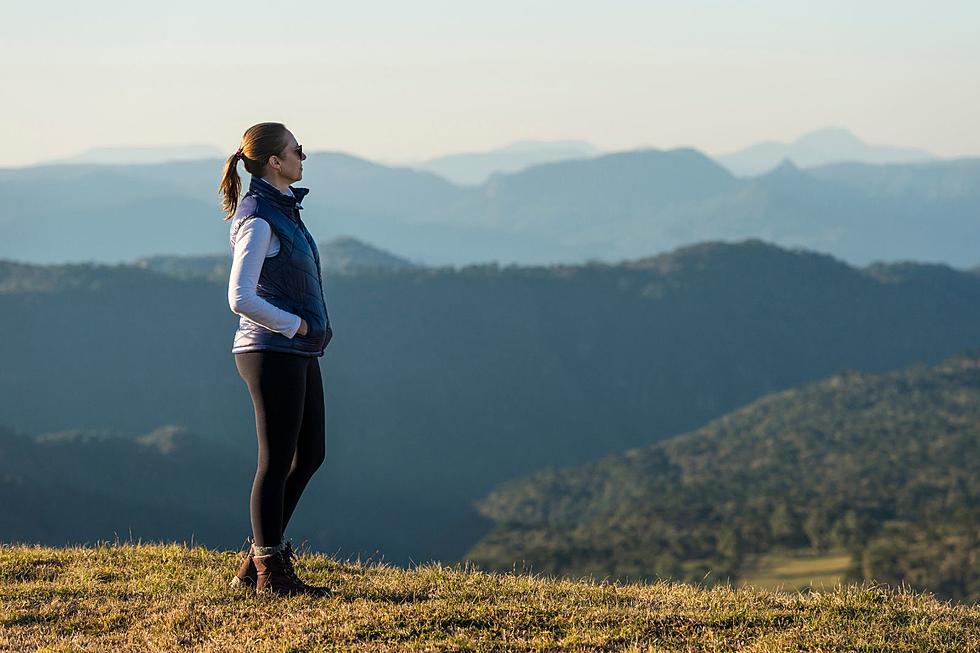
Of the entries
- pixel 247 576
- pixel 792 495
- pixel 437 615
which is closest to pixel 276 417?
pixel 247 576

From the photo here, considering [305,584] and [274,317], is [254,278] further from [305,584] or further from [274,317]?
[305,584]

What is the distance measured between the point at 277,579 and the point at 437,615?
97 centimetres

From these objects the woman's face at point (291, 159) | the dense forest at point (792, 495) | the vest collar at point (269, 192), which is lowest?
the dense forest at point (792, 495)

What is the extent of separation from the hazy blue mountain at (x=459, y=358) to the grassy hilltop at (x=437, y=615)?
78.9 m

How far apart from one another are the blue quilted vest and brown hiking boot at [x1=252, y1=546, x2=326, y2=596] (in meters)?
1.15

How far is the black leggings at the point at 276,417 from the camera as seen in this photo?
5980mm

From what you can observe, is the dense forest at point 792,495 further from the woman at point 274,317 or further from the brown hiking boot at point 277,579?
the woman at point 274,317

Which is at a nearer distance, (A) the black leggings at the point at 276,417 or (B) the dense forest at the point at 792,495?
(A) the black leggings at the point at 276,417

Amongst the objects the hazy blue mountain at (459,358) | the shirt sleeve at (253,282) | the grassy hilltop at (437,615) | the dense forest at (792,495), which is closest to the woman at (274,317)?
the shirt sleeve at (253,282)

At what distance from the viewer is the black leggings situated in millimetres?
5980

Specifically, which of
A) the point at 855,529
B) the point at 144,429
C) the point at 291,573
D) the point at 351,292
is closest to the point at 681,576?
the point at 855,529

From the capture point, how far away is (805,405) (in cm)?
12338

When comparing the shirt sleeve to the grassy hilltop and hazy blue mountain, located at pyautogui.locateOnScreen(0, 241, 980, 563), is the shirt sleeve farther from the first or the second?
hazy blue mountain, located at pyautogui.locateOnScreen(0, 241, 980, 563)

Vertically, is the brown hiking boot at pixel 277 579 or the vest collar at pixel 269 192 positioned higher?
the vest collar at pixel 269 192
